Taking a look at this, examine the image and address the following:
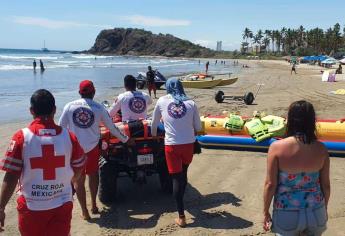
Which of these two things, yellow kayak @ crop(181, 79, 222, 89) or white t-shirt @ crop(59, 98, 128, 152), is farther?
yellow kayak @ crop(181, 79, 222, 89)

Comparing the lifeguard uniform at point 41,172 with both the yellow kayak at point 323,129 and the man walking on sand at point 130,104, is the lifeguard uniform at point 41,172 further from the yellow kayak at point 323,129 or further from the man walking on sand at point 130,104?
the yellow kayak at point 323,129

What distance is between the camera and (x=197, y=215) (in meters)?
6.14

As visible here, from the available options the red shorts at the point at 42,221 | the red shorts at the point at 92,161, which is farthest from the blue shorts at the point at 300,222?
the red shorts at the point at 92,161

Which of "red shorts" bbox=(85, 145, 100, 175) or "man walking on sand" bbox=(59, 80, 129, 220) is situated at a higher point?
"man walking on sand" bbox=(59, 80, 129, 220)

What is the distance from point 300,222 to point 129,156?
3.43 metres

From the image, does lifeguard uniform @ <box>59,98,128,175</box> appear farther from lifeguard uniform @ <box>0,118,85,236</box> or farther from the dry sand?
lifeguard uniform @ <box>0,118,85,236</box>

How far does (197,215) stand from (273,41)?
161m

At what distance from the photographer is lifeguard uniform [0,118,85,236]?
345 cm

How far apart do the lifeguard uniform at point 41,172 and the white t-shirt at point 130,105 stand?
332 centimetres

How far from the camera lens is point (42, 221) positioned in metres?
3.50

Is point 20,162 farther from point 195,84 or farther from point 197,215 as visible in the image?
point 195,84

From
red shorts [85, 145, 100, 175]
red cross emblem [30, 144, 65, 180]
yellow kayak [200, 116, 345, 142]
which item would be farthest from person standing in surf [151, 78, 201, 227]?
yellow kayak [200, 116, 345, 142]

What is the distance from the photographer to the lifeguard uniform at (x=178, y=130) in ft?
18.4

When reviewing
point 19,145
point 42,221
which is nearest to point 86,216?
point 42,221
